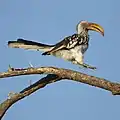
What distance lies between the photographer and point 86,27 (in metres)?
7.72

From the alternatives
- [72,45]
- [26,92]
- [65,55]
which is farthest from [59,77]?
[72,45]

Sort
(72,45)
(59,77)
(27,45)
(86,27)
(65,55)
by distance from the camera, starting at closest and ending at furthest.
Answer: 1. (59,77)
2. (27,45)
3. (65,55)
4. (72,45)
5. (86,27)

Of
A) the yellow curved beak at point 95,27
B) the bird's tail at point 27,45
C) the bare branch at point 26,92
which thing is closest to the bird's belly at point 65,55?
the bird's tail at point 27,45

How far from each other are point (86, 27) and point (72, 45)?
2.03 feet

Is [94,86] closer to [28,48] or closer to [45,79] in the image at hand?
[45,79]

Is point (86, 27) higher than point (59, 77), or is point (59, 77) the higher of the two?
point (86, 27)

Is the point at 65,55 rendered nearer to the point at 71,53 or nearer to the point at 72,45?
the point at 71,53

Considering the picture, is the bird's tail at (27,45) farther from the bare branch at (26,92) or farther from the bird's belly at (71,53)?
the bare branch at (26,92)

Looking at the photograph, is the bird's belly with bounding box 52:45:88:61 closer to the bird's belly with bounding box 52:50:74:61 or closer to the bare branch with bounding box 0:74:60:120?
the bird's belly with bounding box 52:50:74:61

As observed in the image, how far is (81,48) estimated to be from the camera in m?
7.37

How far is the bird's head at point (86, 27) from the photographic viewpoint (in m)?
6.89

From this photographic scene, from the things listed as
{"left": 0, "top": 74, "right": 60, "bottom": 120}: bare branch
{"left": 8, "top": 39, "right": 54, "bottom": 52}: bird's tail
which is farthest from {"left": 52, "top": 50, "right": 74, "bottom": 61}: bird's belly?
{"left": 0, "top": 74, "right": 60, "bottom": 120}: bare branch

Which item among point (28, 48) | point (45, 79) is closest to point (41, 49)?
point (28, 48)

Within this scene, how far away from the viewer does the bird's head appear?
6.89 metres
